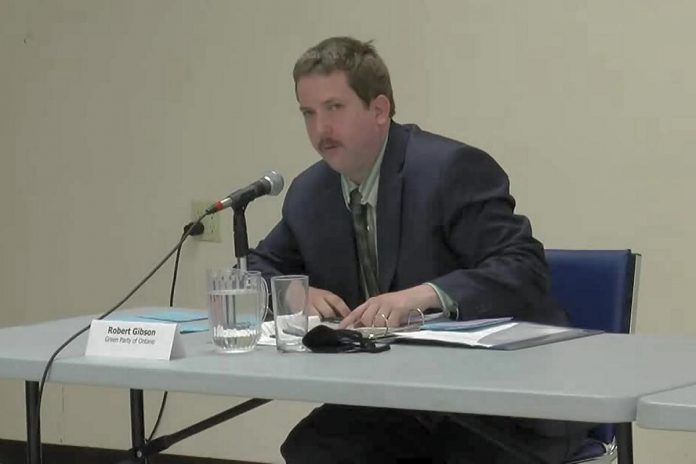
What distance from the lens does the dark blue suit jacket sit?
199 cm

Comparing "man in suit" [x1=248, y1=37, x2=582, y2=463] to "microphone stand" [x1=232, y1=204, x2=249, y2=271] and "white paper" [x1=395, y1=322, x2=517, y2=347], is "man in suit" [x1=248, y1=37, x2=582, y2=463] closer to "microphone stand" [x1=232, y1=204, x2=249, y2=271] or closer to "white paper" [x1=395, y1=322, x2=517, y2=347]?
"white paper" [x1=395, y1=322, x2=517, y2=347]

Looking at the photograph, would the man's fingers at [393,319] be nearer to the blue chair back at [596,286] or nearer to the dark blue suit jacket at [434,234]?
the dark blue suit jacket at [434,234]

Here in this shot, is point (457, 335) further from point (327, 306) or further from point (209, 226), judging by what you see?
point (209, 226)

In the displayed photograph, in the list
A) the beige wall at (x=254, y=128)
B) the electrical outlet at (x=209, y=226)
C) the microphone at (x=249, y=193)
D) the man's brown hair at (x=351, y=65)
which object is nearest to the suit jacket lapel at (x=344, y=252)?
the man's brown hair at (x=351, y=65)

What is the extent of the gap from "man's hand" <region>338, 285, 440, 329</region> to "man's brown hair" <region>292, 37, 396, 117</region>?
1.77 feet

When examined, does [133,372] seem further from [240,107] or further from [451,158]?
[240,107]

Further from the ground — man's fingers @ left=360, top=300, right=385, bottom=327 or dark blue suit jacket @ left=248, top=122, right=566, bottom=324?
dark blue suit jacket @ left=248, top=122, right=566, bottom=324

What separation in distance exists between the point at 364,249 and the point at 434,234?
0.54 ft

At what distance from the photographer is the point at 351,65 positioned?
2221 millimetres

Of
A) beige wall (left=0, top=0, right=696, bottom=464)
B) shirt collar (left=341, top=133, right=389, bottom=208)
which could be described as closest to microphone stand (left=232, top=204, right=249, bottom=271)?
shirt collar (left=341, top=133, right=389, bottom=208)

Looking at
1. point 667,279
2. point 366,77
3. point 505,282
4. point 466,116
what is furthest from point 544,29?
point 505,282

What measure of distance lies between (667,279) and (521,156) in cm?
55

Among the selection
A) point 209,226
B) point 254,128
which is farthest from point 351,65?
point 209,226

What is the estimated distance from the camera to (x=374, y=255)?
7.28ft
